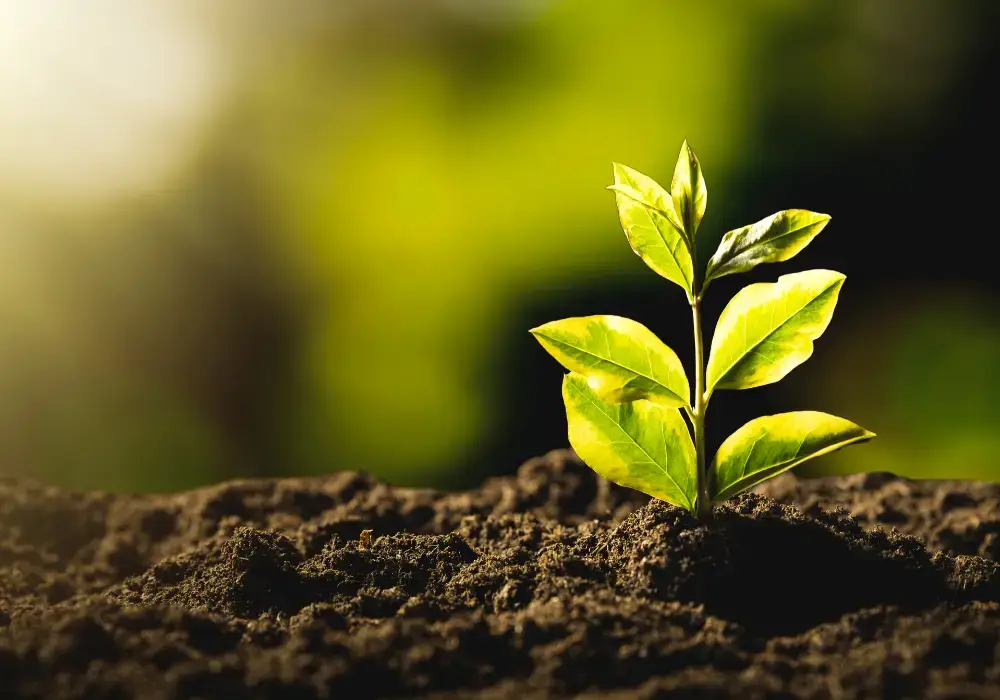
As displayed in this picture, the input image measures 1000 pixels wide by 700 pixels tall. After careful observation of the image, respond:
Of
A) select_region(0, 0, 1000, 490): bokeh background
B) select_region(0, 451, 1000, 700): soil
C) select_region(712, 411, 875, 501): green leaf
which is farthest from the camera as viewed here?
select_region(0, 0, 1000, 490): bokeh background

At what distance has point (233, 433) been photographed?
3225mm

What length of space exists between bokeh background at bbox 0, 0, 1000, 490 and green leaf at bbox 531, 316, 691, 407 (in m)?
1.51

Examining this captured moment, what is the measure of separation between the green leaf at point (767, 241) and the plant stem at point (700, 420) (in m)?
0.06

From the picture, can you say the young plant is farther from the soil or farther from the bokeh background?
the bokeh background

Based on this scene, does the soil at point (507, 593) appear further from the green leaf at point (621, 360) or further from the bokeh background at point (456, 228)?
the bokeh background at point (456, 228)

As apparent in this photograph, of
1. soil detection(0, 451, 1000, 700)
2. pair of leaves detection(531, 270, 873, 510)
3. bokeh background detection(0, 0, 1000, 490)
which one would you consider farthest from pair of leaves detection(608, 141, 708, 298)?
bokeh background detection(0, 0, 1000, 490)

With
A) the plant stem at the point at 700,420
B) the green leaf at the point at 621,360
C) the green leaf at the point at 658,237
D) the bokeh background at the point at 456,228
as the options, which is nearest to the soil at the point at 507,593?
the plant stem at the point at 700,420

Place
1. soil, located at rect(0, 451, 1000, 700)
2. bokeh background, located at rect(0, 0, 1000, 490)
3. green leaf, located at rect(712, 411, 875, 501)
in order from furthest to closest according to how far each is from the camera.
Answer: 1. bokeh background, located at rect(0, 0, 1000, 490)
2. green leaf, located at rect(712, 411, 875, 501)
3. soil, located at rect(0, 451, 1000, 700)

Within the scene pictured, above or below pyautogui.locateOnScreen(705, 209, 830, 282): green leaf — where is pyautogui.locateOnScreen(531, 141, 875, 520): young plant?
below

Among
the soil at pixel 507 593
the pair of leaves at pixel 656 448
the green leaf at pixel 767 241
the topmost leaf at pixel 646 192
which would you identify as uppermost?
the topmost leaf at pixel 646 192

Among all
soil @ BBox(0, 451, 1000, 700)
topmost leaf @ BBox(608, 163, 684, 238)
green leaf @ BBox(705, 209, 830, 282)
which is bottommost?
soil @ BBox(0, 451, 1000, 700)

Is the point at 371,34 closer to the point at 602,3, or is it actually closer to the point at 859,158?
the point at 602,3

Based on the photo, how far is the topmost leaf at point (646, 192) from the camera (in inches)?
51.4

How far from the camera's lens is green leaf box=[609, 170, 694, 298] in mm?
1373
